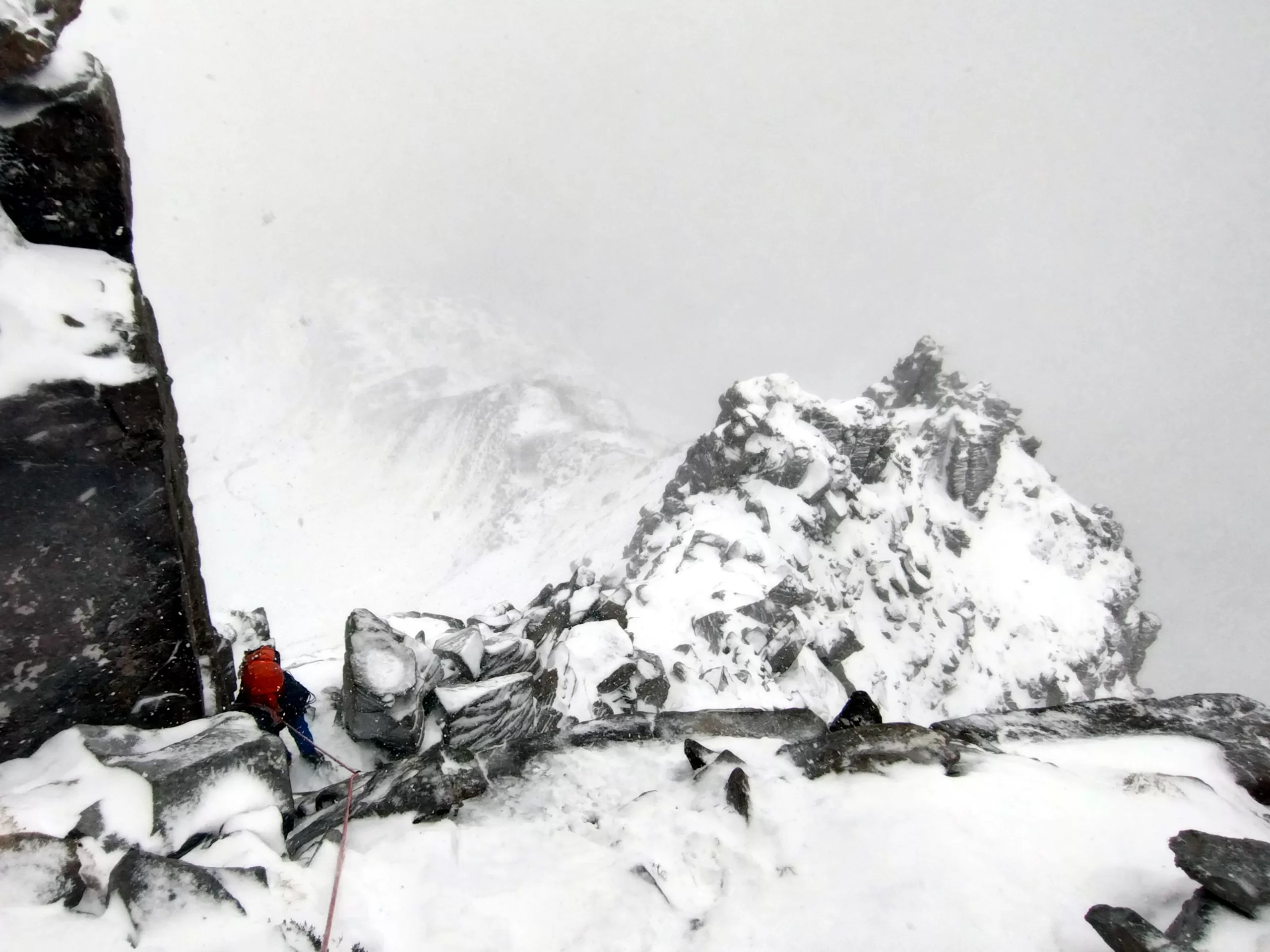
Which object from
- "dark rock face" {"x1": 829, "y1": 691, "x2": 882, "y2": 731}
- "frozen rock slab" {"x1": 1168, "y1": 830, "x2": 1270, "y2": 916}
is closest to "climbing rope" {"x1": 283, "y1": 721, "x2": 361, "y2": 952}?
"dark rock face" {"x1": 829, "y1": 691, "x2": 882, "y2": 731}

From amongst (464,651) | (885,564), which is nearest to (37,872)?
(464,651)

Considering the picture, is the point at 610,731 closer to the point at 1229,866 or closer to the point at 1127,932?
the point at 1127,932

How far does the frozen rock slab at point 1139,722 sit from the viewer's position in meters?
6.55

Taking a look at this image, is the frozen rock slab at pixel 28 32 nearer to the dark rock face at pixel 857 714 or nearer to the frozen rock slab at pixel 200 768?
the frozen rock slab at pixel 200 768

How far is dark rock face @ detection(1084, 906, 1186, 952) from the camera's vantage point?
3.25 m

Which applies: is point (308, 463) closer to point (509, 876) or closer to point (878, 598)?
point (878, 598)

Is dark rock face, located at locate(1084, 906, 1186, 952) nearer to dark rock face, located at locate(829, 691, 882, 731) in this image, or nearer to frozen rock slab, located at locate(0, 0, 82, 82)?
dark rock face, located at locate(829, 691, 882, 731)

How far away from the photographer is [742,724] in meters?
7.77

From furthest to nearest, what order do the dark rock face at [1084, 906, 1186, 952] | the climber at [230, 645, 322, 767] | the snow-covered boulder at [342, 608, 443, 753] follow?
the snow-covered boulder at [342, 608, 443, 753]
the climber at [230, 645, 322, 767]
the dark rock face at [1084, 906, 1186, 952]

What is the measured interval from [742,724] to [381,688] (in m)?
5.14

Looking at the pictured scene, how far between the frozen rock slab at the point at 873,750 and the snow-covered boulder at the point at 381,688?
540 centimetres

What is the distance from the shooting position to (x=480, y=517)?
39.8 metres

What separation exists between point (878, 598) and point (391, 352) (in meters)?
45.5

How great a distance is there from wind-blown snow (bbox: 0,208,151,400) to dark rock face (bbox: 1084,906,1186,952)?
8.78 metres
